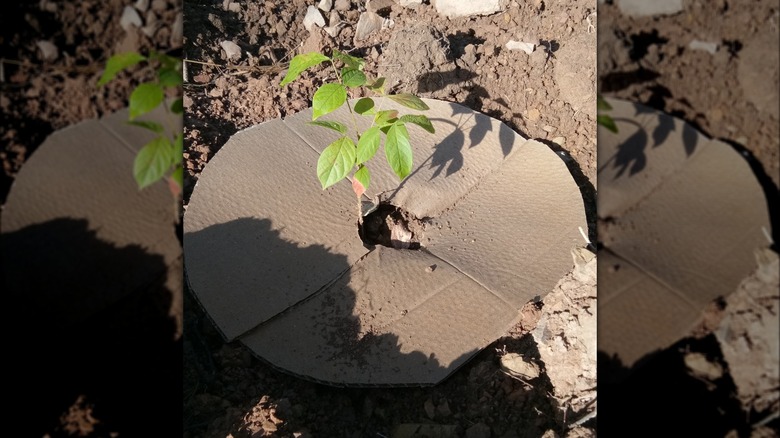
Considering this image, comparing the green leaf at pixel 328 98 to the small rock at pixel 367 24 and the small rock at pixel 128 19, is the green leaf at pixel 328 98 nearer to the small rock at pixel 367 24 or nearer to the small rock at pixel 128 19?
the small rock at pixel 367 24

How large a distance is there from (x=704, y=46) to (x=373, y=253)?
4.85 feet

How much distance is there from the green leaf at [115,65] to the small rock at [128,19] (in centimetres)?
3

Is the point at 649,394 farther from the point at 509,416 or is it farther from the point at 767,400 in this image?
the point at 509,416

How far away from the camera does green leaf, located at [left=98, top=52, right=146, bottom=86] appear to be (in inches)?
29.8

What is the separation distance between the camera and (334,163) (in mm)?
1964

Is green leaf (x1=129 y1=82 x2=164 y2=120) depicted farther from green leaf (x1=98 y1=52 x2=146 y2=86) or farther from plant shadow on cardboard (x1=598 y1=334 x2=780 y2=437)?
plant shadow on cardboard (x1=598 y1=334 x2=780 y2=437)

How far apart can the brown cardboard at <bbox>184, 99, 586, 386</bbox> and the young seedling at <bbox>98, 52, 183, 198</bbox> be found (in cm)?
120

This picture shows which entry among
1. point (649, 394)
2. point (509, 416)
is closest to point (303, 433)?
point (509, 416)

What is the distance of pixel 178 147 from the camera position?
0.79m

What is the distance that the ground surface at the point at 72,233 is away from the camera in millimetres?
754

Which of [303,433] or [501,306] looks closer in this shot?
[303,433]

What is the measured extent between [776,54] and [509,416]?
1.54 metres

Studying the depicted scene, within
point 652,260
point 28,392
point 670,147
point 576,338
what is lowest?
point 576,338

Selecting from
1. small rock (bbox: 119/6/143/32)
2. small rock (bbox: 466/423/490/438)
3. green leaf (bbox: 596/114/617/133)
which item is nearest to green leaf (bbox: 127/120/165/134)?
small rock (bbox: 119/6/143/32)
